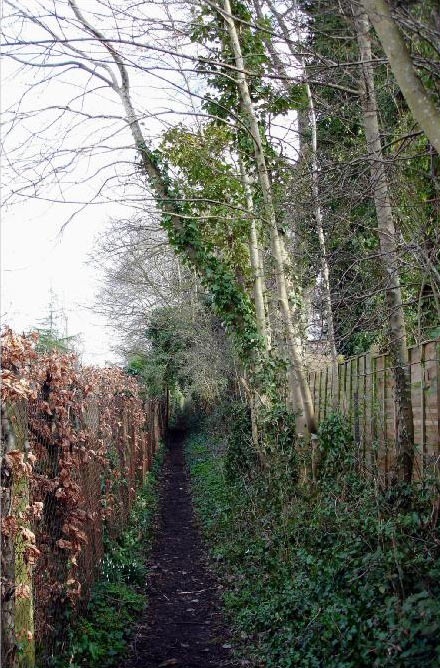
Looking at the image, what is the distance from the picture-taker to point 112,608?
20.9 feet

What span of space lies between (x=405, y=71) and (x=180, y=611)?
603cm

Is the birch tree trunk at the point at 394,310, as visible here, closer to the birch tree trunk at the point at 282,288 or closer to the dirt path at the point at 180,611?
the dirt path at the point at 180,611

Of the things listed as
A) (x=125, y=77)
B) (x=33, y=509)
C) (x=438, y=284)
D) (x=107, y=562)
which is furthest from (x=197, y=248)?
(x=33, y=509)

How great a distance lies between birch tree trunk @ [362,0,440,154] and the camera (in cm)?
285

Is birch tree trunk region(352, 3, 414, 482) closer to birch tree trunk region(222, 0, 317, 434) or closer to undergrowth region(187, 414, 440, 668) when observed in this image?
undergrowth region(187, 414, 440, 668)

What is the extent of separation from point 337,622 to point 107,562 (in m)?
3.83

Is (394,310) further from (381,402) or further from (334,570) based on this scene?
(334,570)

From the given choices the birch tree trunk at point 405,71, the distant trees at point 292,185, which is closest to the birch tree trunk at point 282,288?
the distant trees at point 292,185

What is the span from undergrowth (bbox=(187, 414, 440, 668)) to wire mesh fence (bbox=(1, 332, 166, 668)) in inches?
68.1

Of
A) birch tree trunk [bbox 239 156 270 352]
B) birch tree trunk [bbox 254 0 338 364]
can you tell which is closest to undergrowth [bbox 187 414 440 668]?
birch tree trunk [bbox 254 0 338 364]

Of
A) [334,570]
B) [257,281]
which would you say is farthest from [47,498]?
[257,281]

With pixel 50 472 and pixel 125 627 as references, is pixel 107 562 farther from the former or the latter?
pixel 50 472

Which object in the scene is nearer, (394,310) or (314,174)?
(394,310)

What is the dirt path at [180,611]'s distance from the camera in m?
5.61
